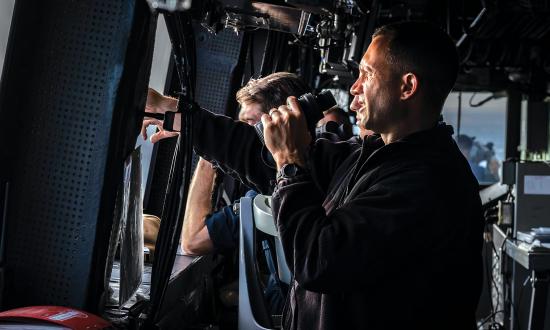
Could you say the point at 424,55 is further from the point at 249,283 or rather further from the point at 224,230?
the point at 224,230

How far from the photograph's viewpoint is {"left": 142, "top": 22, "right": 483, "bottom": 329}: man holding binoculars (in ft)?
4.52

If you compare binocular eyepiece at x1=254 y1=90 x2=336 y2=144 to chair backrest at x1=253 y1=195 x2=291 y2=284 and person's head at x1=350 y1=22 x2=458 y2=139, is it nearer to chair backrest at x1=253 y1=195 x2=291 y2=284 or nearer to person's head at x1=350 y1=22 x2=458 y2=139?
person's head at x1=350 y1=22 x2=458 y2=139

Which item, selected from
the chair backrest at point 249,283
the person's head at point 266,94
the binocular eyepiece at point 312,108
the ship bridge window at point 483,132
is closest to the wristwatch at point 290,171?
the binocular eyepiece at point 312,108

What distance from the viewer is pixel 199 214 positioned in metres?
3.18

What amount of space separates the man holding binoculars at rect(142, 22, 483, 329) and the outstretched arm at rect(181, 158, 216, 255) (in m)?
1.42

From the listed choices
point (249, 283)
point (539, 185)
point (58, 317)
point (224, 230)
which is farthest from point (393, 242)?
point (539, 185)

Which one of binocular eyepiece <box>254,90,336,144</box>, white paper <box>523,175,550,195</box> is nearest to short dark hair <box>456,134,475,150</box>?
white paper <box>523,175,550,195</box>

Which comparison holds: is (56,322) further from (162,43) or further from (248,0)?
(162,43)

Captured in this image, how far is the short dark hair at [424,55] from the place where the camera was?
1.58 m

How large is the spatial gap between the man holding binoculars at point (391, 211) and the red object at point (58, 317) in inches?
18.7

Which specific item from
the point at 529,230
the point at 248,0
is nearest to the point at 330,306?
the point at 248,0

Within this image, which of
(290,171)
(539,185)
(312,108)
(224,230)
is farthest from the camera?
(539,185)

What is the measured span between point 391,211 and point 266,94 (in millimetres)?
1406

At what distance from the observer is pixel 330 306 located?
4.76 ft
